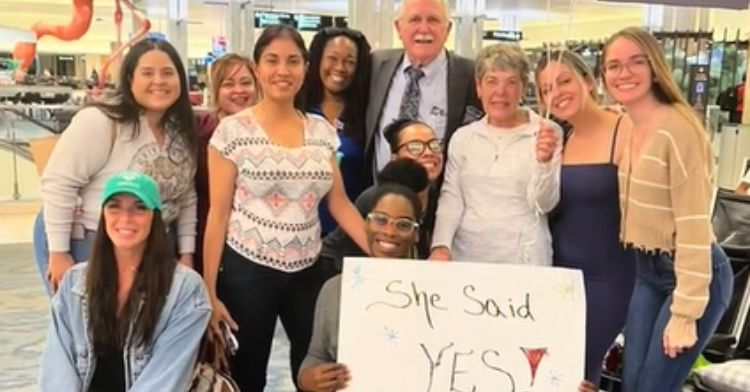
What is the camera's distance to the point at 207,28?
22000 mm

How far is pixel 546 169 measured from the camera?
2100 millimetres

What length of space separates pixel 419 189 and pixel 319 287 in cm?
43

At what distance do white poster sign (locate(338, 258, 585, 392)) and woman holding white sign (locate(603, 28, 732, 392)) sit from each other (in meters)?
0.26

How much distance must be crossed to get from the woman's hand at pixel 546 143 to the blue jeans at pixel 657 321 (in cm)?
36

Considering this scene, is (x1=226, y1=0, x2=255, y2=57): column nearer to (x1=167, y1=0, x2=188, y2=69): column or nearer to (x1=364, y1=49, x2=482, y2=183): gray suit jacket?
(x1=167, y1=0, x2=188, y2=69): column

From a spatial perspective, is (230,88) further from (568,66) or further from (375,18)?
(375,18)

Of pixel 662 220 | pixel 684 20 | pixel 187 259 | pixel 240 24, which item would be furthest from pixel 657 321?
pixel 684 20

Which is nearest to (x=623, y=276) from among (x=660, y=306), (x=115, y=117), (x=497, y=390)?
(x=660, y=306)

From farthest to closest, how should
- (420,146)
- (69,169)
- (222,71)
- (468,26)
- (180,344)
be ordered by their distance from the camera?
(468,26), (222,71), (420,146), (69,169), (180,344)

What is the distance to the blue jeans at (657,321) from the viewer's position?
6.73 ft

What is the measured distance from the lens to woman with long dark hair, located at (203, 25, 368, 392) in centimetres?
225

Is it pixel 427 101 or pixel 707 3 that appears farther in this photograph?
pixel 427 101

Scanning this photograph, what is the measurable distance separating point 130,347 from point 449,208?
0.99 metres

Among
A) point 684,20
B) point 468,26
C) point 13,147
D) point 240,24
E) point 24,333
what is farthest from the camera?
point 468,26
